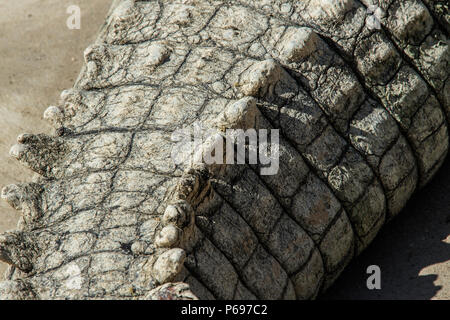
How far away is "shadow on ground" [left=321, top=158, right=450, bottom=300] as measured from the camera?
12.5 feet

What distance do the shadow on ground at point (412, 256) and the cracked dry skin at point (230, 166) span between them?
173 millimetres

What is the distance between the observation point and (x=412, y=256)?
4039 mm

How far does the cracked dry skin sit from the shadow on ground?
0.17 m

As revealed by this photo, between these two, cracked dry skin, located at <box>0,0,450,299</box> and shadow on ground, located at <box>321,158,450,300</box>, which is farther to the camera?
shadow on ground, located at <box>321,158,450,300</box>

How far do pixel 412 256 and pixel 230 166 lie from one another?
1424 mm

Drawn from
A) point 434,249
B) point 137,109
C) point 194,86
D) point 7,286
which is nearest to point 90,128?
point 137,109

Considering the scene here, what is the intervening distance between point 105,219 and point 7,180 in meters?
2.22

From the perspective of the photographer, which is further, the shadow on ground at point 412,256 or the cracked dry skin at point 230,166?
the shadow on ground at point 412,256

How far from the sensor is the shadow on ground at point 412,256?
3.79 m

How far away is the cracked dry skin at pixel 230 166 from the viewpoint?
315 cm

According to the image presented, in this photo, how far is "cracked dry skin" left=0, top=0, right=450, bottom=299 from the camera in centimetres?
315

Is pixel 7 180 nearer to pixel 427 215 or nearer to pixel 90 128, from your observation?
pixel 90 128

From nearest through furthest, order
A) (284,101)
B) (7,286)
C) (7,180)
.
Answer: (7,286), (284,101), (7,180)

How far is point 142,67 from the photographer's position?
3.95 metres
